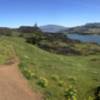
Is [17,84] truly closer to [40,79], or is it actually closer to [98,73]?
[40,79]

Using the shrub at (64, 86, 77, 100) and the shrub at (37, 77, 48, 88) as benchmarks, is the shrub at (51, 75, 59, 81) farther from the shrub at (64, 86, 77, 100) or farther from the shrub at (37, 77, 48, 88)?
the shrub at (64, 86, 77, 100)

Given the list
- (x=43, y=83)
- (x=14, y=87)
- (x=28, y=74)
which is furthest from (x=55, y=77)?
(x=14, y=87)

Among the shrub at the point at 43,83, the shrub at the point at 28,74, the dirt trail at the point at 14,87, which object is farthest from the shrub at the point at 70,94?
the shrub at the point at 28,74

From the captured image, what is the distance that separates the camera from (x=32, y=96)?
21953 mm

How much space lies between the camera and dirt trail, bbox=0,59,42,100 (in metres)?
21.0

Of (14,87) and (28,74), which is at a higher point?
(28,74)

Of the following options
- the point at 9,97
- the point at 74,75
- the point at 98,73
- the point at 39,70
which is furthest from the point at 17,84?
the point at 98,73

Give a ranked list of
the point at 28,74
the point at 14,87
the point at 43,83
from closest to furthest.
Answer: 1. the point at 14,87
2. the point at 43,83
3. the point at 28,74

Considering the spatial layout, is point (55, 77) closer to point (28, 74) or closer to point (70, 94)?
point (28, 74)

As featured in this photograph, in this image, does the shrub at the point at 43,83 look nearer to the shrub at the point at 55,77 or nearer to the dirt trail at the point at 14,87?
the dirt trail at the point at 14,87

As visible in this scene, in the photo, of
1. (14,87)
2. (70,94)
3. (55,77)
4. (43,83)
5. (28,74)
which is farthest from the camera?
(55,77)

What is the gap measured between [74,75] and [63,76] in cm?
220

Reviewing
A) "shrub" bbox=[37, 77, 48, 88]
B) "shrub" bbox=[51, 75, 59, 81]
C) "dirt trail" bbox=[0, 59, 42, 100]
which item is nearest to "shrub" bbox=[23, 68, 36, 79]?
"dirt trail" bbox=[0, 59, 42, 100]

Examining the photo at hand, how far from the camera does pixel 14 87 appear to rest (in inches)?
886
